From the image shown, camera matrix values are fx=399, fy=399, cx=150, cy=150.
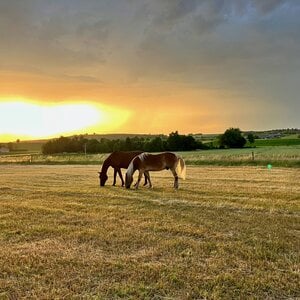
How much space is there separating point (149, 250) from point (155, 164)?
33.7ft

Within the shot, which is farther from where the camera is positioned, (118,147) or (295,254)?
(118,147)

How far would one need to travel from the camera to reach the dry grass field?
5.14 metres

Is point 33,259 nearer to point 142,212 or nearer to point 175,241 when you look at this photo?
point 175,241

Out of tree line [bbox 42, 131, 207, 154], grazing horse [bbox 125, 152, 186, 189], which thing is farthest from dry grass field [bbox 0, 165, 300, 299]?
tree line [bbox 42, 131, 207, 154]

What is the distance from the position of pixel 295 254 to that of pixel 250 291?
200cm

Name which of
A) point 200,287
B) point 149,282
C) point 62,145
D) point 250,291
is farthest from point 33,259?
point 62,145

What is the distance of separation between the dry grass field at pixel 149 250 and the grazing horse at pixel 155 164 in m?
4.59

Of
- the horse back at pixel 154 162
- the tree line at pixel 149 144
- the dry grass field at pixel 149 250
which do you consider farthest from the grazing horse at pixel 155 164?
the tree line at pixel 149 144

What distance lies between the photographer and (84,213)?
10.6 m

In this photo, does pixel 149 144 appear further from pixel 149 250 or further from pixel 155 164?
pixel 149 250

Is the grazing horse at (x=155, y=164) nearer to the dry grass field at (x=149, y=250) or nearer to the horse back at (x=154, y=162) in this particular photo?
the horse back at (x=154, y=162)

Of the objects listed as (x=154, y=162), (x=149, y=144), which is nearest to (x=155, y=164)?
(x=154, y=162)

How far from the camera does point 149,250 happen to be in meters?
6.89

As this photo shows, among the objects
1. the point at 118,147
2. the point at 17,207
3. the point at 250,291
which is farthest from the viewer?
the point at 118,147
